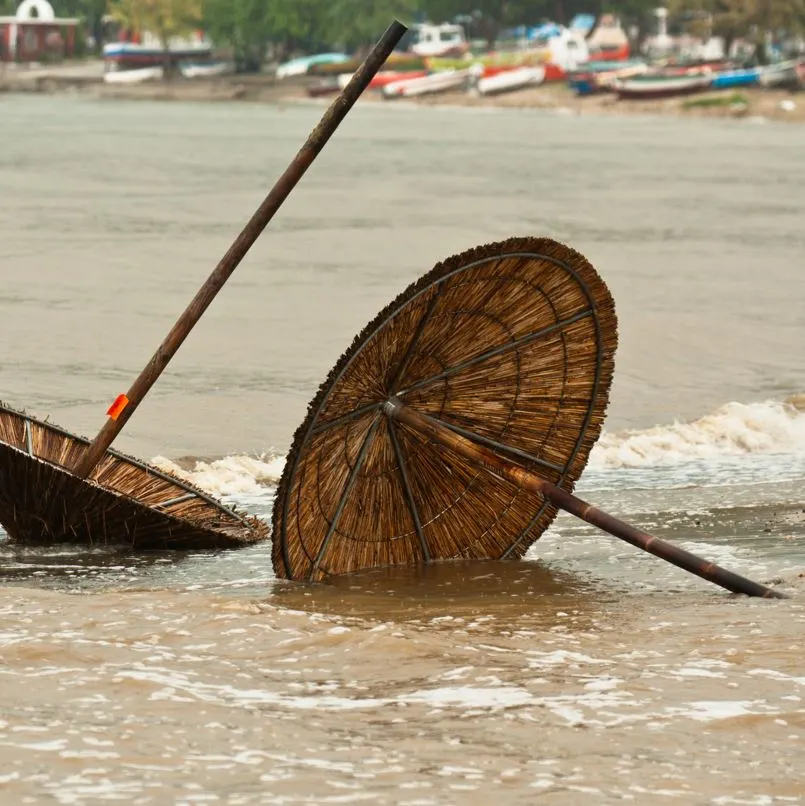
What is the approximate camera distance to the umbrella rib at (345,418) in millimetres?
6277

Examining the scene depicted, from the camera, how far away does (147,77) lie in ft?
350

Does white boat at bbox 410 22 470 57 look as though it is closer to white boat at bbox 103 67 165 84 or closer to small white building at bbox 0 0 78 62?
white boat at bbox 103 67 165 84

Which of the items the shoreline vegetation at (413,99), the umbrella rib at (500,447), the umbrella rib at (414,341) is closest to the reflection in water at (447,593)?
the umbrella rib at (500,447)

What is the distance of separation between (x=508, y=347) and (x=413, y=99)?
90.2 meters

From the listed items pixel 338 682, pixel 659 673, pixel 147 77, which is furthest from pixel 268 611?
pixel 147 77

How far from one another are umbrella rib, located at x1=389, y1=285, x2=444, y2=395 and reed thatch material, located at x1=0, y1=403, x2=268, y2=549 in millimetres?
1492

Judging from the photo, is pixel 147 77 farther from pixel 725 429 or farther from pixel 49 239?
pixel 725 429

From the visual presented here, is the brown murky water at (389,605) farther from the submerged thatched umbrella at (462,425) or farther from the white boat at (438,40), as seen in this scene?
the white boat at (438,40)

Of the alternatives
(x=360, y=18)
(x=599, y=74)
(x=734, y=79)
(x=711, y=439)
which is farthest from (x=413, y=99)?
(x=711, y=439)

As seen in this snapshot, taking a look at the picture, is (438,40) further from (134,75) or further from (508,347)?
(508,347)

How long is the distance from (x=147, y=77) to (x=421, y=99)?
21.2 metres

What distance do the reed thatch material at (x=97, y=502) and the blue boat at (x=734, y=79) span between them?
76894 millimetres

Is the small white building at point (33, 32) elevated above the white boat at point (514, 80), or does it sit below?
above

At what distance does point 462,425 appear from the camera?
7.15 metres
